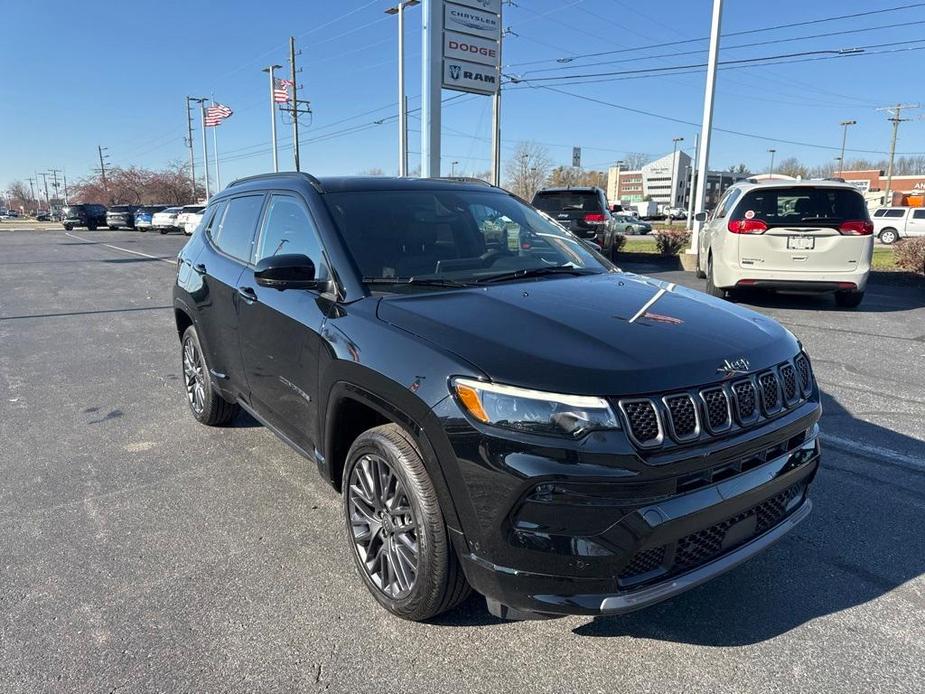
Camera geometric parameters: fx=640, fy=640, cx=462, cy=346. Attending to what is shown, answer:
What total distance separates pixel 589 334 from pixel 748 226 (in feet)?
23.9

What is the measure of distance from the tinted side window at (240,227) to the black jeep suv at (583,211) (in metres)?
9.93

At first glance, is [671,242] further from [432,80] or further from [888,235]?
[888,235]

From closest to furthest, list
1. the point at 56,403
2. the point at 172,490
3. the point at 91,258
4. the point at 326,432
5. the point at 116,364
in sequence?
the point at 326,432
the point at 172,490
the point at 56,403
the point at 116,364
the point at 91,258

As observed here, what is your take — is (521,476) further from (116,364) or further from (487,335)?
(116,364)

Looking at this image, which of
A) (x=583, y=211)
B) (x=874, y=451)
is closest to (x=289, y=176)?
(x=874, y=451)

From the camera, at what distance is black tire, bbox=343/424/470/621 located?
2320 millimetres

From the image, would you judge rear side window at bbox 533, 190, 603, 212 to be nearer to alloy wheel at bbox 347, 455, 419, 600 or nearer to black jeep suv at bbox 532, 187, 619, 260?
black jeep suv at bbox 532, 187, 619, 260

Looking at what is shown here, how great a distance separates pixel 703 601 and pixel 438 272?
6.23 feet

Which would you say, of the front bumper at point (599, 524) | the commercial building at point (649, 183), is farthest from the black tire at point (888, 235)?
the commercial building at point (649, 183)

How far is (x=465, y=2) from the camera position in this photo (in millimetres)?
15148

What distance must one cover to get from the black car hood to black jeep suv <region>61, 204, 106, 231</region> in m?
49.4

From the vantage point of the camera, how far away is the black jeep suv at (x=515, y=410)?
2.04 meters

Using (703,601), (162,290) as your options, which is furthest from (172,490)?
(162,290)

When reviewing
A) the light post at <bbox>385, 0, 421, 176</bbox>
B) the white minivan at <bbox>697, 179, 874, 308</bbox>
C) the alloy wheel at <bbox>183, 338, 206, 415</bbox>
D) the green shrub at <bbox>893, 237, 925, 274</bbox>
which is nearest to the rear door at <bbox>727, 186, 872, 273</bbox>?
the white minivan at <bbox>697, 179, 874, 308</bbox>
